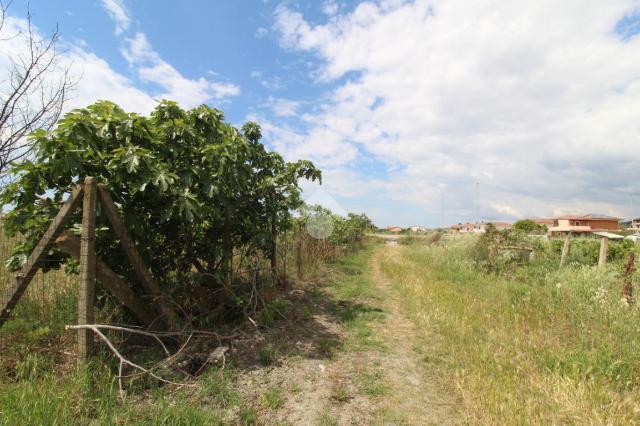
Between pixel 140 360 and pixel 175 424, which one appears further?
pixel 140 360

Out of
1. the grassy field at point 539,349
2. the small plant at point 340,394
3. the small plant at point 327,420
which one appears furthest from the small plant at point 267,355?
the grassy field at point 539,349

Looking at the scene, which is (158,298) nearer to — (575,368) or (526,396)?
(526,396)

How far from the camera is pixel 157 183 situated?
327 centimetres

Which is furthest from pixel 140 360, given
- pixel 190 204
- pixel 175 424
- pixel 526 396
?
pixel 526 396

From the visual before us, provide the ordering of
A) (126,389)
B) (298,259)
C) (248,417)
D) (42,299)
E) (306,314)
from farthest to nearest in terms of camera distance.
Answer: (298,259)
(306,314)
(42,299)
(126,389)
(248,417)

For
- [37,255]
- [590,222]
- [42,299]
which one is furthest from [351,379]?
[590,222]

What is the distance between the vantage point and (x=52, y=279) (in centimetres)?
461

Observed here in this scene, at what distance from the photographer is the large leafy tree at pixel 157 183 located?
321 centimetres

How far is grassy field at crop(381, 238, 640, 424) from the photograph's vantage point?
279 centimetres

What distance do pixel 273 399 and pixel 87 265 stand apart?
219 centimetres

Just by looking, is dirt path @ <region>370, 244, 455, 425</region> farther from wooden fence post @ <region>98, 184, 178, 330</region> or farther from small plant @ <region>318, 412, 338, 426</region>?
wooden fence post @ <region>98, 184, 178, 330</region>

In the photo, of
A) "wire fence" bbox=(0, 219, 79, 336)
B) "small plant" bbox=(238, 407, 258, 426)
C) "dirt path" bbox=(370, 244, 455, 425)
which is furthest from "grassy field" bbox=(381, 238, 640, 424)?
"wire fence" bbox=(0, 219, 79, 336)

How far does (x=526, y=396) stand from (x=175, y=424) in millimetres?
3089

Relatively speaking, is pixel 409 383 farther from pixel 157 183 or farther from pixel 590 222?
pixel 590 222
